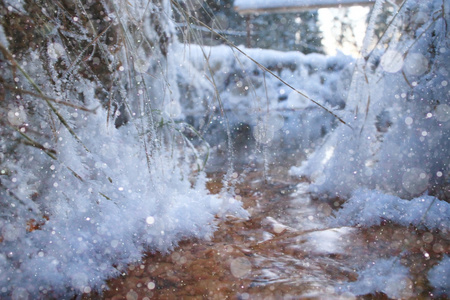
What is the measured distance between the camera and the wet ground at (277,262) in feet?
3.20

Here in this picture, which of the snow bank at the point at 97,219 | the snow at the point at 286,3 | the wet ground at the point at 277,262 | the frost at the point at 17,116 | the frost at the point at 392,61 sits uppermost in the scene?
the snow at the point at 286,3

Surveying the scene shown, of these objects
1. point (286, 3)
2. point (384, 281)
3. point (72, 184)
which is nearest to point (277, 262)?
point (384, 281)

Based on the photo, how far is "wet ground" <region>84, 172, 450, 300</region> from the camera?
0.98 m

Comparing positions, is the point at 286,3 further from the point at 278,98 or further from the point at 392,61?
the point at 392,61

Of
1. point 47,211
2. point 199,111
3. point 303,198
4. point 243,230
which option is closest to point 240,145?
point 199,111

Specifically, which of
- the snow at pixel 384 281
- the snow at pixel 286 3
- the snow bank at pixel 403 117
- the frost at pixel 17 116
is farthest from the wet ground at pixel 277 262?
the snow at pixel 286 3

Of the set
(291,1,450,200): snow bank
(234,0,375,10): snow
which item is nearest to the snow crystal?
(291,1,450,200): snow bank

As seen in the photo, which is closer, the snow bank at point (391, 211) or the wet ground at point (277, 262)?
the wet ground at point (277, 262)

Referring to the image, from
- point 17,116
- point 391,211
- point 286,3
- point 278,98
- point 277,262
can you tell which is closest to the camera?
point 17,116

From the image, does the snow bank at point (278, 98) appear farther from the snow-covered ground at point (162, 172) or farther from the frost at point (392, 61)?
the frost at point (392, 61)

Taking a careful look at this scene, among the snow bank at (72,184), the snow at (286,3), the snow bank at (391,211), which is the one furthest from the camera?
the snow at (286,3)

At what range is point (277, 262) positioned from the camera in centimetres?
116

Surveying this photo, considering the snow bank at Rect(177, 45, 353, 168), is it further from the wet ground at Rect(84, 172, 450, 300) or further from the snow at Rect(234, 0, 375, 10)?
the wet ground at Rect(84, 172, 450, 300)

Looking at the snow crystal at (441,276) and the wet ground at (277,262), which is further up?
the snow crystal at (441,276)
